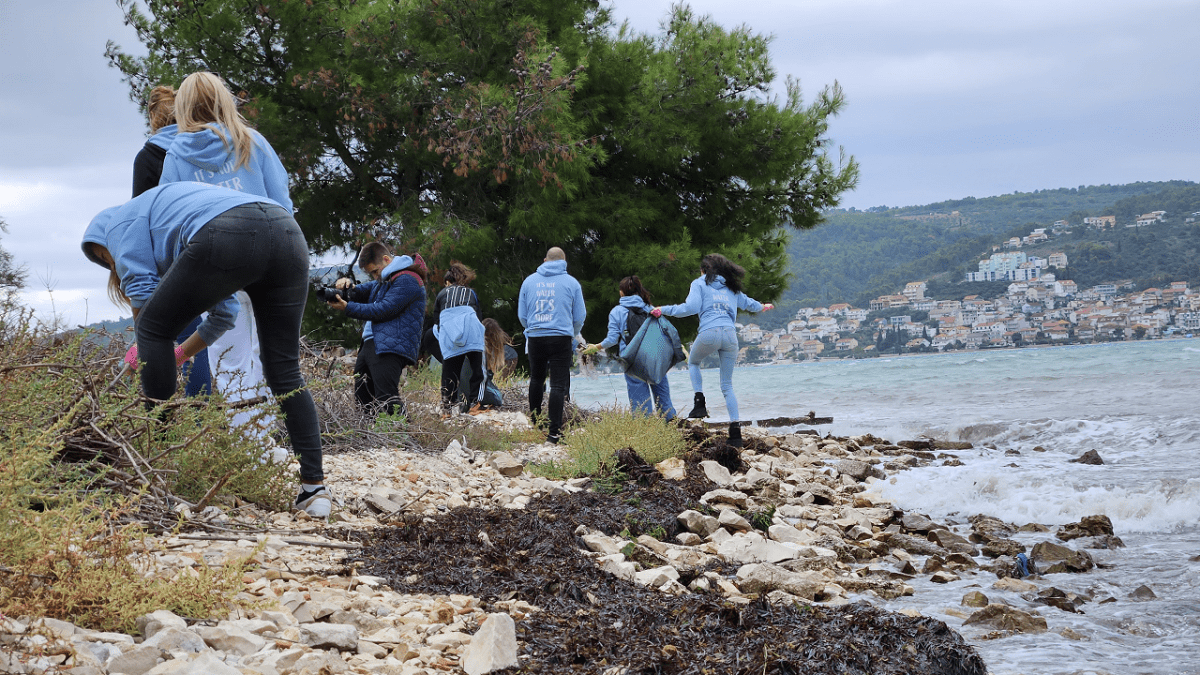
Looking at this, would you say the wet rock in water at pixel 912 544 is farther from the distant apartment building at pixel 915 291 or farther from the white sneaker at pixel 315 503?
the distant apartment building at pixel 915 291

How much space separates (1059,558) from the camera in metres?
5.09

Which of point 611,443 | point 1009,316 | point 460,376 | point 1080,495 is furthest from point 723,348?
point 1009,316

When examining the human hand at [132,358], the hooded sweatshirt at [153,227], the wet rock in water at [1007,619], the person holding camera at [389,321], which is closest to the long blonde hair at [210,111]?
the hooded sweatshirt at [153,227]

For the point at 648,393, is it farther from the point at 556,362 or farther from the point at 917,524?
the point at 917,524

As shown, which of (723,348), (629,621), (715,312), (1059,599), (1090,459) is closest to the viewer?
(629,621)

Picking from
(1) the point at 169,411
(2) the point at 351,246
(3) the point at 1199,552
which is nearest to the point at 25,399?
(1) the point at 169,411

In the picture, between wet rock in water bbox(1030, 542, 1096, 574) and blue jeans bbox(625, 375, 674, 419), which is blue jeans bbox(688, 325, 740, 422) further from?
wet rock in water bbox(1030, 542, 1096, 574)

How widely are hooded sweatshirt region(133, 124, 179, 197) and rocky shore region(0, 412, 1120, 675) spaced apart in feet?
5.46

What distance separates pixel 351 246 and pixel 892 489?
10.9 m

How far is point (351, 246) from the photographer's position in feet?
51.3

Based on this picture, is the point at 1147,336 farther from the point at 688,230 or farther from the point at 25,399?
the point at 25,399

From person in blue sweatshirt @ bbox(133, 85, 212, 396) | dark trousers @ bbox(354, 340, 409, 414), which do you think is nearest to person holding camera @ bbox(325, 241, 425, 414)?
dark trousers @ bbox(354, 340, 409, 414)

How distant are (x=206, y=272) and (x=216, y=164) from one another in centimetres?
95

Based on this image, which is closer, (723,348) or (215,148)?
(215,148)
